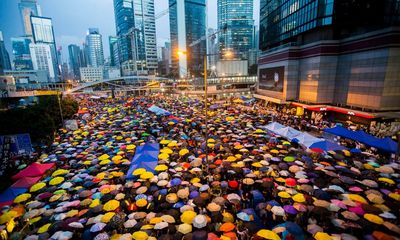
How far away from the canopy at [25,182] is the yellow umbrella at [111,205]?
613 cm

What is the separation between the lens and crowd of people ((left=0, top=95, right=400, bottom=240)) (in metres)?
8.65

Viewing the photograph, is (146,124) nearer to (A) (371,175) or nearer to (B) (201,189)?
(B) (201,189)

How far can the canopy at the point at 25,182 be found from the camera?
39.8ft

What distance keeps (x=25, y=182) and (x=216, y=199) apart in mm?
11743

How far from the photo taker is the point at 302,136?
17.4 metres

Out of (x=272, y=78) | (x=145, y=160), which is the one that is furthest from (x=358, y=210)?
(x=272, y=78)

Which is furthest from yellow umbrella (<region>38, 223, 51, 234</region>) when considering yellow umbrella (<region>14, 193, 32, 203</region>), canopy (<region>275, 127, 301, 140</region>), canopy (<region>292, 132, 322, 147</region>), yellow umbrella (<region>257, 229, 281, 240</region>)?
canopy (<region>275, 127, 301, 140</region>)

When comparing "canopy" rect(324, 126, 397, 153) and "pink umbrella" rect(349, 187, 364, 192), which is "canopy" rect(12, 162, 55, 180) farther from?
"canopy" rect(324, 126, 397, 153)

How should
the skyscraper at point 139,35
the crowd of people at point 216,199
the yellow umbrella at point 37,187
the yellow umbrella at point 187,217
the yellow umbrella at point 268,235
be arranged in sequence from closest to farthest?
the yellow umbrella at point 268,235 < the crowd of people at point 216,199 < the yellow umbrella at point 187,217 < the yellow umbrella at point 37,187 < the skyscraper at point 139,35

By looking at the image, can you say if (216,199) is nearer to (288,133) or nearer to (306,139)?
(306,139)

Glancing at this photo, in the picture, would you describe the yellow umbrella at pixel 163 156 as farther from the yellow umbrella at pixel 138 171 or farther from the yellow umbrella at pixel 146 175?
the yellow umbrella at pixel 146 175

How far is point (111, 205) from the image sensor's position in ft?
33.2

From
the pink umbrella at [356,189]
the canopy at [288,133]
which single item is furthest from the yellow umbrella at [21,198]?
the canopy at [288,133]

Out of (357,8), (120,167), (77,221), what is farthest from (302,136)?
(357,8)
